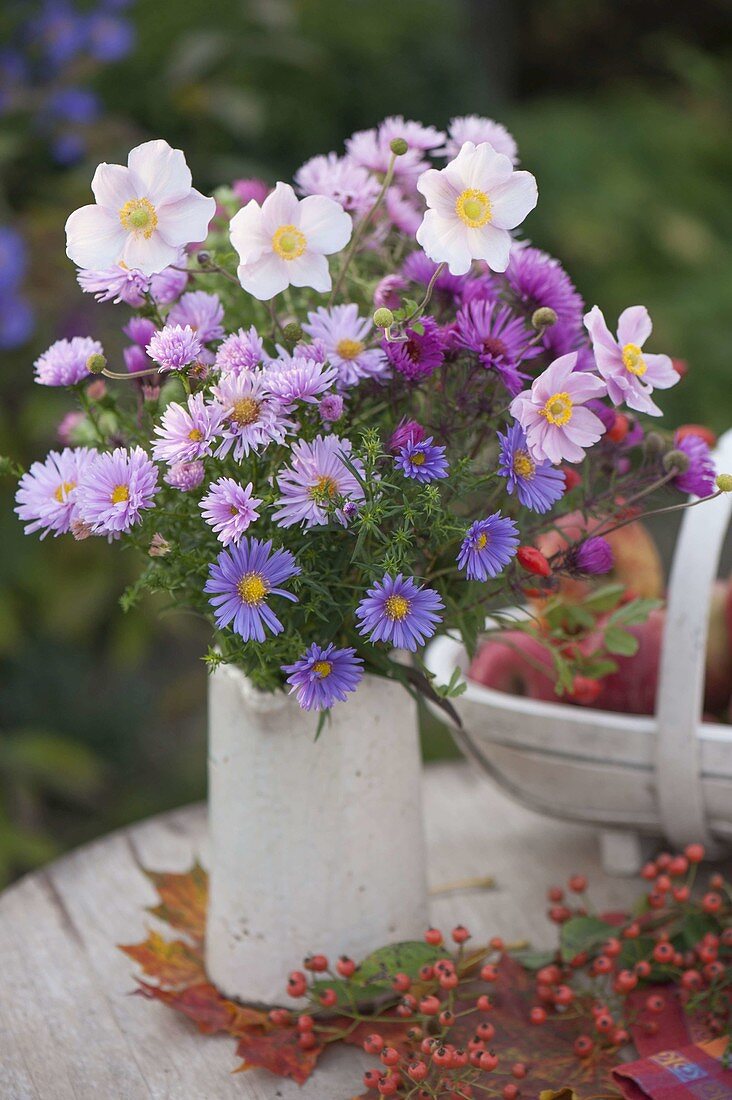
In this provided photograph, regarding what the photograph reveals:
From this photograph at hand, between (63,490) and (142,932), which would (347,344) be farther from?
(142,932)

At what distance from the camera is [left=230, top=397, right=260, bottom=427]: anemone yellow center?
2.07 ft

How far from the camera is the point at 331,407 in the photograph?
65 centimetres

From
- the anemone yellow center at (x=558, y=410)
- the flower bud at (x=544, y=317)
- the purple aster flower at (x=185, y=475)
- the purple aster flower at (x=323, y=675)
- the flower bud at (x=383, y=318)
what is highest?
the flower bud at (x=544, y=317)

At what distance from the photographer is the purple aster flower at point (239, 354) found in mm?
647

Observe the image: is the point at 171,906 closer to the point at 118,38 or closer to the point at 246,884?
the point at 246,884

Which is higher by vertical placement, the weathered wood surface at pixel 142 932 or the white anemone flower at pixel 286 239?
the white anemone flower at pixel 286 239

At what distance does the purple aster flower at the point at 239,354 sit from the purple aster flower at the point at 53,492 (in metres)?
0.10

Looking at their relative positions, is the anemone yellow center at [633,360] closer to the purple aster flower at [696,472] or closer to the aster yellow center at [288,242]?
the purple aster flower at [696,472]

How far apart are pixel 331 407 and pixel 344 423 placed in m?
0.04

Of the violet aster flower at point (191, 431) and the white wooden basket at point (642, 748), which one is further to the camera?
the white wooden basket at point (642, 748)

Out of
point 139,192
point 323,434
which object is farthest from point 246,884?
point 139,192

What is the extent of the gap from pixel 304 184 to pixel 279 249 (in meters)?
0.12

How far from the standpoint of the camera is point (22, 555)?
192cm

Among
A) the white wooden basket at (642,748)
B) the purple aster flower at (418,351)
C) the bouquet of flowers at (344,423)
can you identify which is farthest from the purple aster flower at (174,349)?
the white wooden basket at (642,748)
